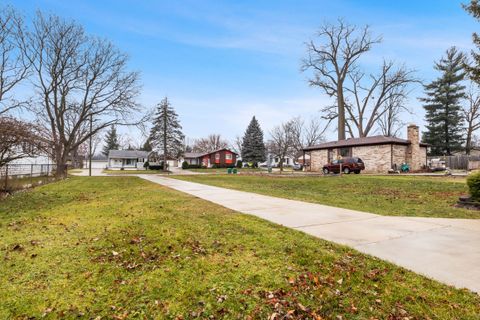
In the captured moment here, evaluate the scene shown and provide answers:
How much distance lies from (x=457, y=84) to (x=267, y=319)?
46399 mm

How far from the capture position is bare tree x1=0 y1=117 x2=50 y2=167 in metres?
9.75

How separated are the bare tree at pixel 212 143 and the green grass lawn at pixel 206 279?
71754 mm

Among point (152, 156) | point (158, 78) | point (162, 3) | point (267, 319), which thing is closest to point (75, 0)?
point (162, 3)

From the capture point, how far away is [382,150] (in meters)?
25.4

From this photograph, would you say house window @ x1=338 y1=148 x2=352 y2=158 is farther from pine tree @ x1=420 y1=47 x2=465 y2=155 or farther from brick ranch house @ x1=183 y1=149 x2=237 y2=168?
brick ranch house @ x1=183 y1=149 x2=237 y2=168

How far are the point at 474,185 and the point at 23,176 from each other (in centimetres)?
2787

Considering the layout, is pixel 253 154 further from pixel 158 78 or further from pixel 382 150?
pixel 158 78

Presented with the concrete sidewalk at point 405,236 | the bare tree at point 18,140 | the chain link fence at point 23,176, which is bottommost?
the concrete sidewalk at point 405,236

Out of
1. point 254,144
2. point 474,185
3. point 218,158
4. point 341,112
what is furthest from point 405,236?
point 218,158

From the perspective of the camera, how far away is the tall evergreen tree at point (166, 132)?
4600 centimetres

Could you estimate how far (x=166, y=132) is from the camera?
152 ft

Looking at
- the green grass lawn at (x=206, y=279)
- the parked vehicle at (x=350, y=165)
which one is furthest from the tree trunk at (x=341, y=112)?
the green grass lawn at (x=206, y=279)

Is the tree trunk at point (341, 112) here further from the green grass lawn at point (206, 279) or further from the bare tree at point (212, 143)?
the bare tree at point (212, 143)

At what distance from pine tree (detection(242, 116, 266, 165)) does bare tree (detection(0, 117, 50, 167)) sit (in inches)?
1754
